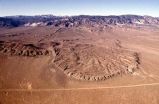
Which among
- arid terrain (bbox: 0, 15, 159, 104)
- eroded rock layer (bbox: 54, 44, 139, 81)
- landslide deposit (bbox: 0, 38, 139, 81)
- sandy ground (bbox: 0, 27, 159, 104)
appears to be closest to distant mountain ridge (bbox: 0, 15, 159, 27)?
landslide deposit (bbox: 0, 38, 139, 81)

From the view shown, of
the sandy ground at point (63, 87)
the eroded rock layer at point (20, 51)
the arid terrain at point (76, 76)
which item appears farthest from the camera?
the eroded rock layer at point (20, 51)

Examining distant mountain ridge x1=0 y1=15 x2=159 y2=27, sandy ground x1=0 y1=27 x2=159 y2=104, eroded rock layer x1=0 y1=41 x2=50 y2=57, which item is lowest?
distant mountain ridge x1=0 y1=15 x2=159 y2=27

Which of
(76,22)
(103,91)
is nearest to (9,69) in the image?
(103,91)

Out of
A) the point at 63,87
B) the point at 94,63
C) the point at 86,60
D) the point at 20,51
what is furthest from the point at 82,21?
the point at 63,87

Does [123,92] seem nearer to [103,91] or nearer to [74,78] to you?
[103,91]

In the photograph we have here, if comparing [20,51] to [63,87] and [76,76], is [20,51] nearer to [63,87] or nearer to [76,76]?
[76,76]

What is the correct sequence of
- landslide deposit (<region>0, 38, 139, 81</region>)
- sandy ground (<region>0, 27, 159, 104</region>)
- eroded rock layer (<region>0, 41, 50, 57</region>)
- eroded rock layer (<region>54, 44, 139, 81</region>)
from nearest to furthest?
sandy ground (<region>0, 27, 159, 104</region>)
eroded rock layer (<region>54, 44, 139, 81</region>)
landslide deposit (<region>0, 38, 139, 81</region>)
eroded rock layer (<region>0, 41, 50, 57</region>)

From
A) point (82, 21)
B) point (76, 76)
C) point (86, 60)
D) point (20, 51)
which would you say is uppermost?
point (20, 51)

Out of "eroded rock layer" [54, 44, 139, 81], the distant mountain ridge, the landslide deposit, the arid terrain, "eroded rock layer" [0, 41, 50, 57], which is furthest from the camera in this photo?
the distant mountain ridge

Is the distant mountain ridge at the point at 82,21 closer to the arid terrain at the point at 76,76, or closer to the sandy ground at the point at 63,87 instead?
the arid terrain at the point at 76,76

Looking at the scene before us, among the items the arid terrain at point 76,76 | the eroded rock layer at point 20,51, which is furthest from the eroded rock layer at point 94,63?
the eroded rock layer at point 20,51

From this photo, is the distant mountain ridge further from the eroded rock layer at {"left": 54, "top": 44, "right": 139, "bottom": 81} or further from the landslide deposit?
the eroded rock layer at {"left": 54, "top": 44, "right": 139, "bottom": 81}
